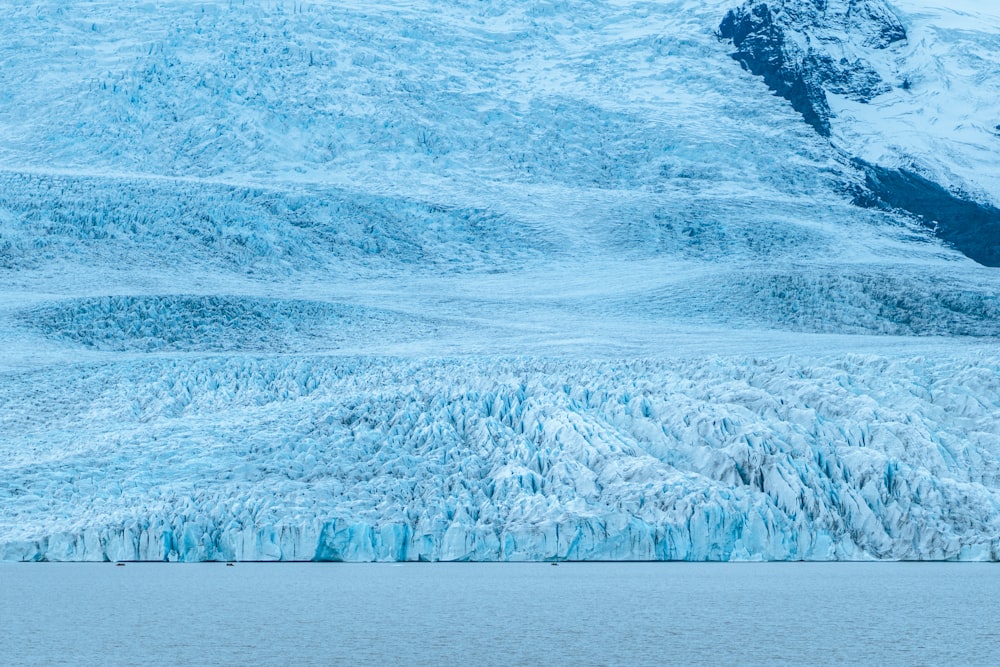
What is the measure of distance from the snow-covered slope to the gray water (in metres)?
1.21

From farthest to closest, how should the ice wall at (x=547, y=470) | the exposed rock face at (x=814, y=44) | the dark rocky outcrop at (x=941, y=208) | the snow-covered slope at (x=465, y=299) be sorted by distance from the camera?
the exposed rock face at (x=814, y=44) → the dark rocky outcrop at (x=941, y=208) → the snow-covered slope at (x=465, y=299) → the ice wall at (x=547, y=470)

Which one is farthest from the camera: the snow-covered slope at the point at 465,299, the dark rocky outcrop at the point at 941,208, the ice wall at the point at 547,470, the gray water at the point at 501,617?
the dark rocky outcrop at the point at 941,208

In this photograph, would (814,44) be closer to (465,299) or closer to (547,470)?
(465,299)

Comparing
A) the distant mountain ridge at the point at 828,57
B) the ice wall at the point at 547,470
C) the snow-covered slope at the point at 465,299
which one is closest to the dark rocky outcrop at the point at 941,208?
the distant mountain ridge at the point at 828,57

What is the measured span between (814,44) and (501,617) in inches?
2857

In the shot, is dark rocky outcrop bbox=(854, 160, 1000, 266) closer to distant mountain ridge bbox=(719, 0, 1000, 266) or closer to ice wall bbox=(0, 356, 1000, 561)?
distant mountain ridge bbox=(719, 0, 1000, 266)

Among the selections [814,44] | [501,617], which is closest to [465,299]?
[501,617]

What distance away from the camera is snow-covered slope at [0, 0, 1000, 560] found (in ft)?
84.0

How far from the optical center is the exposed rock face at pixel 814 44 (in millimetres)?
82188

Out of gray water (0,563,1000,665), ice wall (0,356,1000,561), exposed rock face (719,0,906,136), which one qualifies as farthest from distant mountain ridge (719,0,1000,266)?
gray water (0,563,1000,665)

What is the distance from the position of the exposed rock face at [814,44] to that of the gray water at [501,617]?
191 ft

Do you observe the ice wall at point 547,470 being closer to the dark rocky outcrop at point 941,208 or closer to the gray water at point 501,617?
the gray water at point 501,617

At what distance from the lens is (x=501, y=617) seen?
763 inches

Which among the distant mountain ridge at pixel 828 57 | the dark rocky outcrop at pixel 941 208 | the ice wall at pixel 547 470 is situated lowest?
the dark rocky outcrop at pixel 941 208
